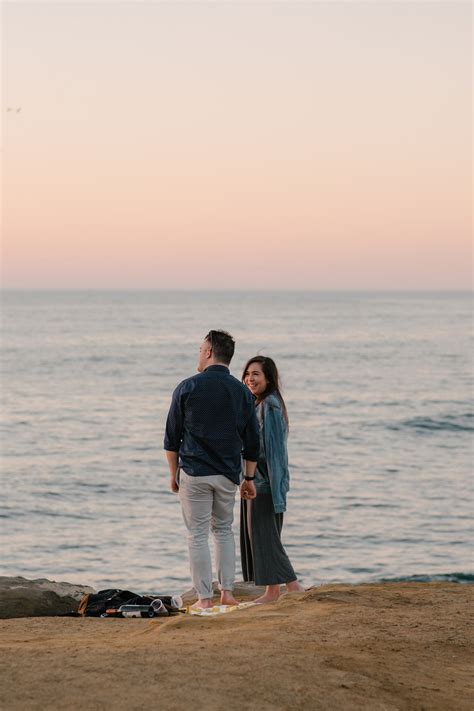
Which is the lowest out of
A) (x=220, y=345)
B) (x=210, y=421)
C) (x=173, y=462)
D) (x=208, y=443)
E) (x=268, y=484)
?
(x=268, y=484)

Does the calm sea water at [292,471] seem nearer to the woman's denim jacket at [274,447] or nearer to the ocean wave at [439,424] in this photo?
the ocean wave at [439,424]

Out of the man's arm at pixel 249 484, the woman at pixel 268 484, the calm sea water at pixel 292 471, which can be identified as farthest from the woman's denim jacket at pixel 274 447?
the calm sea water at pixel 292 471

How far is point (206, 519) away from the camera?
24.0 ft

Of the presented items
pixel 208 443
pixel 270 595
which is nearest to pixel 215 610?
pixel 270 595

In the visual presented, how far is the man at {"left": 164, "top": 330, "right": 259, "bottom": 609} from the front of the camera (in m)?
7.17

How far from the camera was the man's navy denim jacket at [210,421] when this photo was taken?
23.5 feet

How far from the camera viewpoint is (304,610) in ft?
23.0

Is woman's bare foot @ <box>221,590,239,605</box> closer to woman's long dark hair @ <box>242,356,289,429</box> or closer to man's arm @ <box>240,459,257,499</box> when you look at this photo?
man's arm @ <box>240,459,257,499</box>

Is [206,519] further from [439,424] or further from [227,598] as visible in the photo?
[439,424]

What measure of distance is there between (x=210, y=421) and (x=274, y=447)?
0.85m

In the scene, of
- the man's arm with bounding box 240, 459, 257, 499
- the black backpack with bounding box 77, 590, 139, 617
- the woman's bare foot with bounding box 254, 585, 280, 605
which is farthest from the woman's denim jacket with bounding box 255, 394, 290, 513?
the black backpack with bounding box 77, 590, 139, 617

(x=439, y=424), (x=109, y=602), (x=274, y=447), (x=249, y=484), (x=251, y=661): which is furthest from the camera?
(x=439, y=424)

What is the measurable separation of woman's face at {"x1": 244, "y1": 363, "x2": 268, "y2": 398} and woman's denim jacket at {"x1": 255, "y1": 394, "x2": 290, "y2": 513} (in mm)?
93

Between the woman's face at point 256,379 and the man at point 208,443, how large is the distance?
1.82 ft
